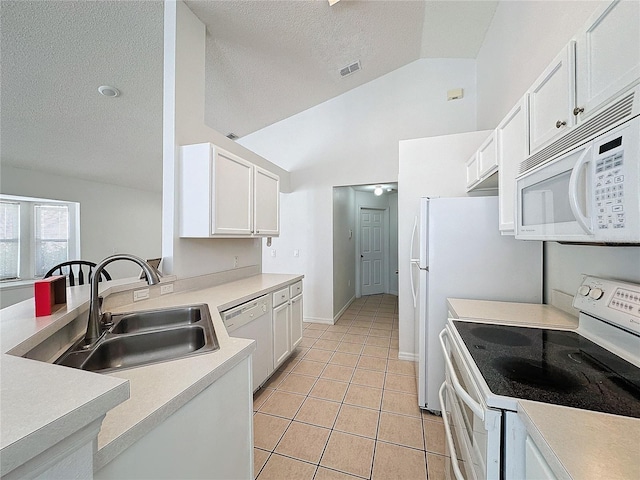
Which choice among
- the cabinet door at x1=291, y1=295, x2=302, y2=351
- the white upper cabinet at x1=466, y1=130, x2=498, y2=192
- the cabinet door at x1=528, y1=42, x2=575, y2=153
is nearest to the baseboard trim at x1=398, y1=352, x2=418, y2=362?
the cabinet door at x1=291, y1=295, x2=302, y2=351

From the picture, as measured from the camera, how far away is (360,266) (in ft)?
19.7

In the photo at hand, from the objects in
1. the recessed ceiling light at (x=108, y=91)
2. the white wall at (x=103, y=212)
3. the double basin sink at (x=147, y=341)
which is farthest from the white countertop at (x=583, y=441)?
the white wall at (x=103, y=212)

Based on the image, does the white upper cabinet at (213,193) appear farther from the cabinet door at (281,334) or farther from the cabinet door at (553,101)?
the cabinet door at (553,101)

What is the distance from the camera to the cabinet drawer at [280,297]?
2.44 m

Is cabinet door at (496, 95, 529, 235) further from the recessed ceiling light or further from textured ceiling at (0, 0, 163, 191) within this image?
the recessed ceiling light

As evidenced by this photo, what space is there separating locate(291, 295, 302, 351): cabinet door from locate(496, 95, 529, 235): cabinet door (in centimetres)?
204

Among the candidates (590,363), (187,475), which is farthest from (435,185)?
(187,475)

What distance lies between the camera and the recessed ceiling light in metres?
2.54

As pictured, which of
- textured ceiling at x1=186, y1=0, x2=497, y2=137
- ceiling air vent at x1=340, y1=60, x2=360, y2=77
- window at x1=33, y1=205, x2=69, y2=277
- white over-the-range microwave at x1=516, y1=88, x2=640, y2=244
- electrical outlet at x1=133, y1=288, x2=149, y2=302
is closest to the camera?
white over-the-range microwave at x1=516, y1=88, x2=640, y2=244

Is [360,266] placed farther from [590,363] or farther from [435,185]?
[590,363]

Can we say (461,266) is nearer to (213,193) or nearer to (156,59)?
(213,193)

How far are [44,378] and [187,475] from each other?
1.80 feet

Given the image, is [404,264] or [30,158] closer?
[404,264]

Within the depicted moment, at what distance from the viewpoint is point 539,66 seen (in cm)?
184
